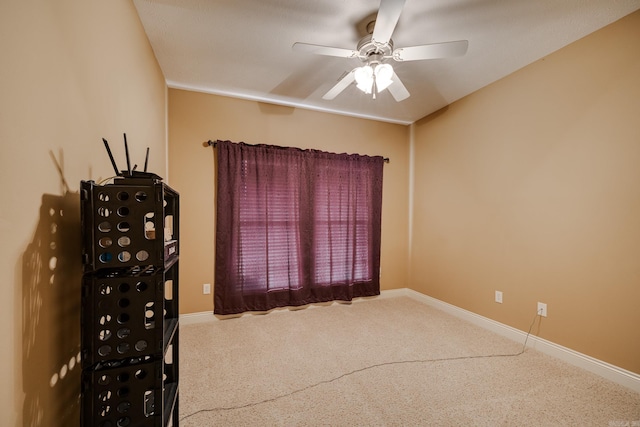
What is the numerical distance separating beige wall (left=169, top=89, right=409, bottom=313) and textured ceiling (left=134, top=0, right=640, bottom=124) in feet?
0.83

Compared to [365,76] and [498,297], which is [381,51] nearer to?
[365,76]

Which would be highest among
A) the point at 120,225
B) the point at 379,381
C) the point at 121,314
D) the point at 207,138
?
the point at 207,138

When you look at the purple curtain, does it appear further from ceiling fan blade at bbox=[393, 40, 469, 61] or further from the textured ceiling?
ceiling fan blade at bbox=[393, 40, 469, 61]

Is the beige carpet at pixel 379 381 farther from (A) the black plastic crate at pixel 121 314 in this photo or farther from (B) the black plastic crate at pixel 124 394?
(A) the black plastic crate at pixel 121 314

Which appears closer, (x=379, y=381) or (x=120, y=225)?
(x=120, y=225)

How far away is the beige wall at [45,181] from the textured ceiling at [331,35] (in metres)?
0.81

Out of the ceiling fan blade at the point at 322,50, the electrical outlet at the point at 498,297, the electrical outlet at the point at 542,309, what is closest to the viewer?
the ceiling fan blade at the point at 322,50

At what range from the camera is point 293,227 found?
10.4 ft

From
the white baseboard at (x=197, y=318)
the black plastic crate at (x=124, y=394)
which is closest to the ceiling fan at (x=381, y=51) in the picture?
the black plastic crate at (x=124, y=394)

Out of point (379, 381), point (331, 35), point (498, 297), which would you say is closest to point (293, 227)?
point (379, 381)

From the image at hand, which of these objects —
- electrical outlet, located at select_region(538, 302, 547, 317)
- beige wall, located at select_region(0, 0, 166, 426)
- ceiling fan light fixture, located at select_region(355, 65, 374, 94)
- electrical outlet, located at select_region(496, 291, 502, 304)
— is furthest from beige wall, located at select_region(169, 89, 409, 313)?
electrical outlet, located at select_region(538, 302, 547, 317)

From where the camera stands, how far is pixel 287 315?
3.07m

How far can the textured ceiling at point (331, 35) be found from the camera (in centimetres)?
174

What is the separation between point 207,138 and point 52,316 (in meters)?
2.41
